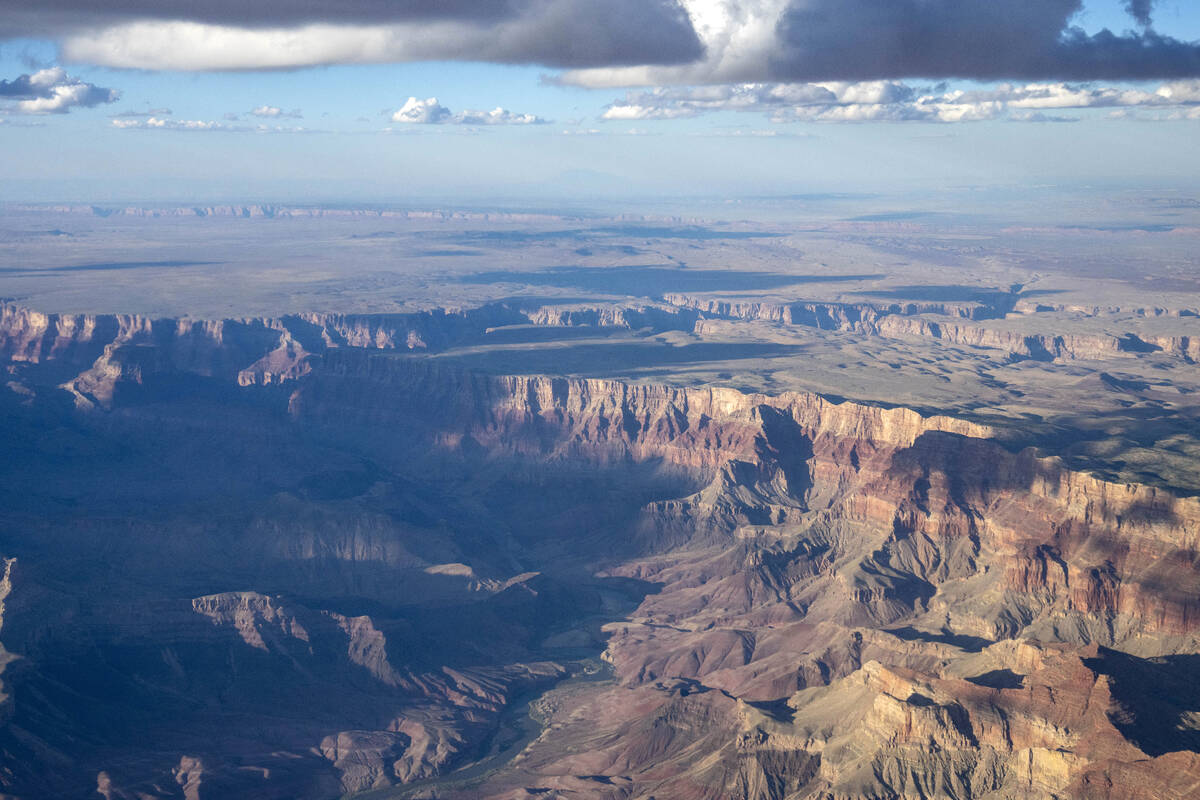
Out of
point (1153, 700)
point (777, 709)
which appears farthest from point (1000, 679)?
point (777, 709)

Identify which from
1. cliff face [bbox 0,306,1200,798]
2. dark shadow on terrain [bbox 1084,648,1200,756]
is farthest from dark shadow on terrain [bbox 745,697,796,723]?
dark shadow on terrain [bbox 1084,648,1200,756]

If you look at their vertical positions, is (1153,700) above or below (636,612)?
above

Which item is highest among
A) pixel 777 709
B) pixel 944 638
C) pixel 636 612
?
pixel 777 709

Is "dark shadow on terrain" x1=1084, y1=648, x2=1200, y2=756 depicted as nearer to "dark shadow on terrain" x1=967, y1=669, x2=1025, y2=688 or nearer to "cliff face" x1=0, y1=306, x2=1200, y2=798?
"cliff face" x1=0, y1=306, x2=1200, y2=798

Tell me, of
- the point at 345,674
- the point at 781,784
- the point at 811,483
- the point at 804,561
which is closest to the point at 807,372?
the point at 811,483

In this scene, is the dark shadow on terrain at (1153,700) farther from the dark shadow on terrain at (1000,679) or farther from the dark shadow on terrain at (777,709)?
the dark shadow on terrain at (777,709)

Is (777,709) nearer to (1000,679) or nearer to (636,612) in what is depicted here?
(1000,679)
